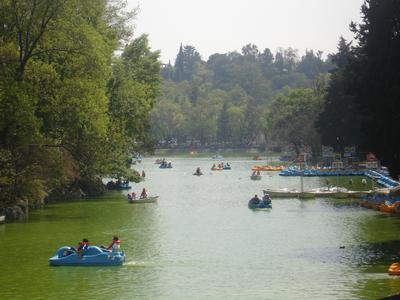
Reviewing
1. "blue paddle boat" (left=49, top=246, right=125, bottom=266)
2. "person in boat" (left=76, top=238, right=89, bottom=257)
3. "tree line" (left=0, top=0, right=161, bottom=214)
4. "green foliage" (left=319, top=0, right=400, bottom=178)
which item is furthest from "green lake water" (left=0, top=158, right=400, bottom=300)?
"green foliage" (left=319, top=0, right=400, bottom=178)

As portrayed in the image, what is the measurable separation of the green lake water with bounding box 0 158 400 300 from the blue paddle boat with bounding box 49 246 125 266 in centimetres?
51

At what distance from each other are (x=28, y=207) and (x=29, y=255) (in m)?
20.9

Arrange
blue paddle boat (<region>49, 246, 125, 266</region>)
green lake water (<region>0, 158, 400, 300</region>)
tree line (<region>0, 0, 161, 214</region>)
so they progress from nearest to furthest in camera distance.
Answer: green lake water (<region>0, 158, 400, 300</region>) < blue paddle boat (<region>49, 246, 125, 266</region>) < tree line (<region>0, 0, 161, 214</region>)

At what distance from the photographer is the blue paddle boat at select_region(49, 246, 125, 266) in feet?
109

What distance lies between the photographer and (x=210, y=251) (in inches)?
1484

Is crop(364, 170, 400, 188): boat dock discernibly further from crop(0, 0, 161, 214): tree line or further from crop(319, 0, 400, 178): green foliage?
crop(0, 0, 161, 214): tree line

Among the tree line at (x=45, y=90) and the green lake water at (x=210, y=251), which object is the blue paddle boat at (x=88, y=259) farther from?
the tree line at (x=45, y=90)

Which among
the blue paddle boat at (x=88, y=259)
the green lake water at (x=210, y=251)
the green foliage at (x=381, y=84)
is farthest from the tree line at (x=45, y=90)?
the green foliage at (x=381, y=84)

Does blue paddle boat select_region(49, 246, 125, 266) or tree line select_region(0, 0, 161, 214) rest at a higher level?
tree line select_region(0, 0, 161, 214)

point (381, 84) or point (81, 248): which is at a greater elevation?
point (381, 84)

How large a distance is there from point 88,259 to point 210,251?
24.6 feet

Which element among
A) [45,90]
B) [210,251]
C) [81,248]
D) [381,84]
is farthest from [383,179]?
[81,248]

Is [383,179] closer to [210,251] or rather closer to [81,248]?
[210,251]

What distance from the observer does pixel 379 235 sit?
1660 inches
